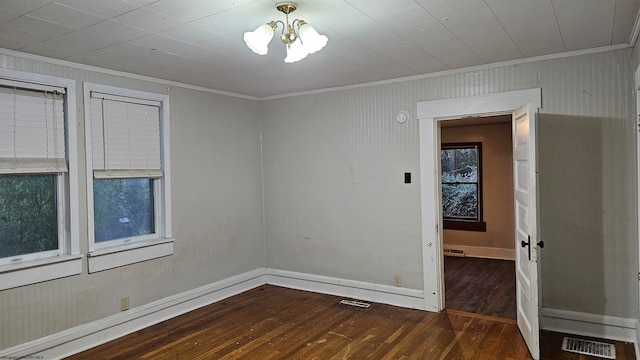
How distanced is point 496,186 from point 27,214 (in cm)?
599

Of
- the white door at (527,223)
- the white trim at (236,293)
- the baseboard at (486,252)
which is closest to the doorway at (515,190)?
the white door at (527,223)

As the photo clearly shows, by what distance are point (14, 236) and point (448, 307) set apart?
3819 mm

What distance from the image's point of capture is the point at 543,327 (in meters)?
3.60

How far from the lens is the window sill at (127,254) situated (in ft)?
11.7

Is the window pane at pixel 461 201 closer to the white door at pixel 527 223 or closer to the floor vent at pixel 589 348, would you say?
the white door at pixel 527 223

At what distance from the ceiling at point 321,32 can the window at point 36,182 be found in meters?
0.31

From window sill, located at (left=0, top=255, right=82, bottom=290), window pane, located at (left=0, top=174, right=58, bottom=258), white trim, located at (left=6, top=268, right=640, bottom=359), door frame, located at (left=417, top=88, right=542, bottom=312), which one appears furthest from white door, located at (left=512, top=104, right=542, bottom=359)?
window pane, located at (left=0, top=174, right=58, bottom=258)

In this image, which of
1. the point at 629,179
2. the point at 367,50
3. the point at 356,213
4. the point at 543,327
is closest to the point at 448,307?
the point at 543,327

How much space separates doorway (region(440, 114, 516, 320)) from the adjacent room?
1578 millimetres

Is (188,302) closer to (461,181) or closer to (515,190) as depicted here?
(515,190)

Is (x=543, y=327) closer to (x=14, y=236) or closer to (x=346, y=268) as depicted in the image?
(x=346, y=268)

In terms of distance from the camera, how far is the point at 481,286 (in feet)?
16.6

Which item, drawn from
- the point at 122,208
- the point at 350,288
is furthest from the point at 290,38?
the point at 350,288

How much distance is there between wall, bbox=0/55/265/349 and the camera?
323cm
